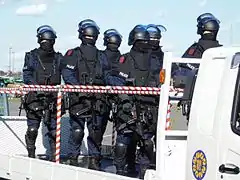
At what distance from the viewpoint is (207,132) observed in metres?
4.02

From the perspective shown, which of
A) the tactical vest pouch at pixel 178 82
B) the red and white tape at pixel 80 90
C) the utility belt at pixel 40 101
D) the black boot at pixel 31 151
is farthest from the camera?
the black boot at pixel 31 151

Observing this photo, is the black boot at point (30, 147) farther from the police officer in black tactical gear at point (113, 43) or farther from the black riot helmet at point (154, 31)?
the black riot helmet at point (154, 31)

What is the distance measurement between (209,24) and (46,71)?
8.46ft

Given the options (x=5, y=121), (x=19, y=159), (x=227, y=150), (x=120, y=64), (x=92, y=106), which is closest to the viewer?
(x=227, y=150)

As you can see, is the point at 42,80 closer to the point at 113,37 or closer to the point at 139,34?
the point at 113,37

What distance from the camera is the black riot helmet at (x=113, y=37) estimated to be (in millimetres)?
8188

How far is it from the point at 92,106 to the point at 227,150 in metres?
3.48

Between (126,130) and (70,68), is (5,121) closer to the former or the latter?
(70,68)

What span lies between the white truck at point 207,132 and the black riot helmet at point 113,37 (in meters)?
3.42

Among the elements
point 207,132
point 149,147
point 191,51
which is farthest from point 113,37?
point 207,132

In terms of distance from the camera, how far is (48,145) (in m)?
7.97

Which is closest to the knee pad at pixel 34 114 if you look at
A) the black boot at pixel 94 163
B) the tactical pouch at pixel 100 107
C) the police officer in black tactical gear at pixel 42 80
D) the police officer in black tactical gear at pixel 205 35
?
the police officer in black tactical gear at pixel 42 80

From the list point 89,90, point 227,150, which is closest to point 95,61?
point 89,90

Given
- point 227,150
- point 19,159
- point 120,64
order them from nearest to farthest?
point 227,150 → point 19,159 → point 120,64
